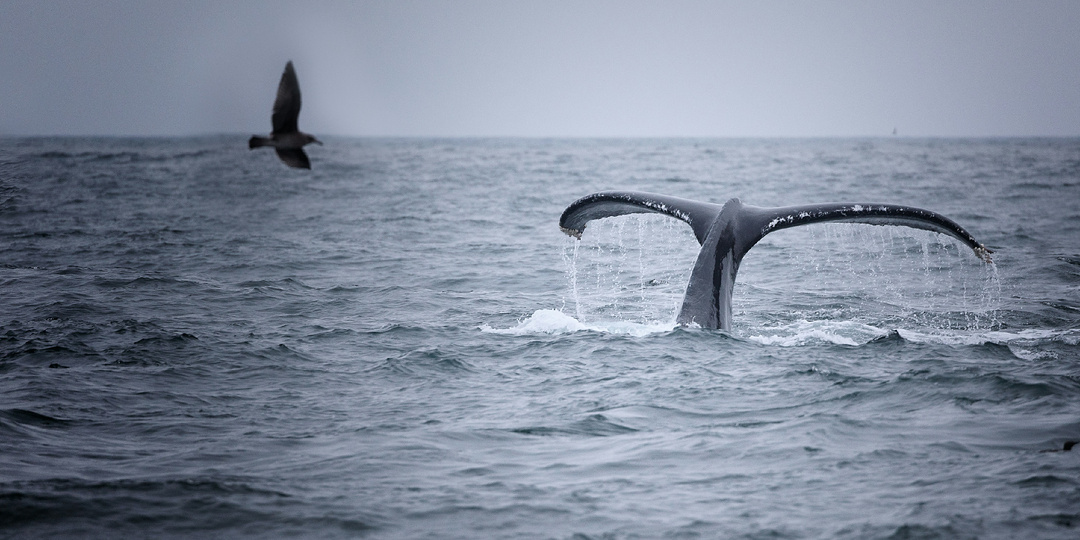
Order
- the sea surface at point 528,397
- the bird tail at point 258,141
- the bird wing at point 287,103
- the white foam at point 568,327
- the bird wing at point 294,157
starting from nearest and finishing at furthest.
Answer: the sea surface at point 528,397, the bird tail at point 258,141, the bird wing at point 294,157, the bird wing at point 287,103, the white foam at point 568,327

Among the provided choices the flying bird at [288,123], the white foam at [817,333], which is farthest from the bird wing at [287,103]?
the white foam at [817,333]

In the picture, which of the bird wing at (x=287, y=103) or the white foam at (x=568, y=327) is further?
the white foam at (x=568, y=327)

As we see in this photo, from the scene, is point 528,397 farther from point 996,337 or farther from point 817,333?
point 996,337

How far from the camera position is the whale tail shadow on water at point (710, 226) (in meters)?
10.7

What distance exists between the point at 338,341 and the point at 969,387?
6.81 m

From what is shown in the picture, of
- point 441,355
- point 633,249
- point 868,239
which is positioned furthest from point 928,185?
point 441,355

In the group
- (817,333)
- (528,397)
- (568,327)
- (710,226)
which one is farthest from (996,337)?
(528,397)

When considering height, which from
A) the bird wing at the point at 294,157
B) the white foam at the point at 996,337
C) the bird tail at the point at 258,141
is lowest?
the white foam at the point at 996,337

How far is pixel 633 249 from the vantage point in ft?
76.9

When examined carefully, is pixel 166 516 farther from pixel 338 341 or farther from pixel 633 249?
pixel 633 249

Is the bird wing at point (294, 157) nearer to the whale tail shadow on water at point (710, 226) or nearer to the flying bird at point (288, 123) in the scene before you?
the flying bird at point (288, 123)

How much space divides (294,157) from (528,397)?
2941 millimetres

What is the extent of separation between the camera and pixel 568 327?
12539 millimetres

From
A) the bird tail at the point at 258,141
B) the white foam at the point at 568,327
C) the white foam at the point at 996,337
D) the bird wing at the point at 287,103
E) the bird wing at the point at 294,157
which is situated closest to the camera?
the bird tail at the point at 258,141
